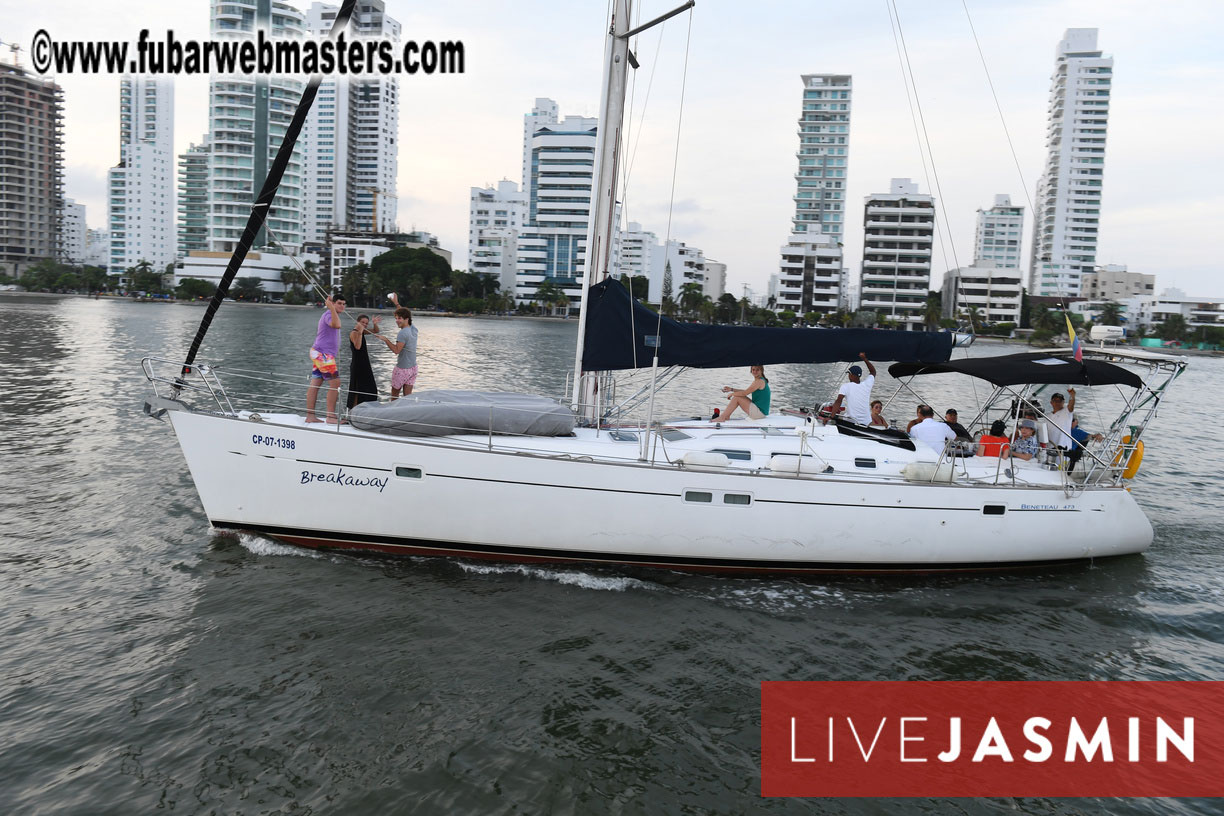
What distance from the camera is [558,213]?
13162 cm

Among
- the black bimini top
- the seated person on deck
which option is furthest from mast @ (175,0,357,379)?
the seated person on deck

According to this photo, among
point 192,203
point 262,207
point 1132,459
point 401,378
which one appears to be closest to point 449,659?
point 401,378

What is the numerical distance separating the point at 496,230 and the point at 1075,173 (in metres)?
106

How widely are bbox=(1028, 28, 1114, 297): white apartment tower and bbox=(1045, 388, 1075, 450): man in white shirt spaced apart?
14526 cm

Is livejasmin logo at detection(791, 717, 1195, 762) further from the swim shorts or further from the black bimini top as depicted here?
the swim shorts

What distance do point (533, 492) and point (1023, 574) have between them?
→ 20.6 ft

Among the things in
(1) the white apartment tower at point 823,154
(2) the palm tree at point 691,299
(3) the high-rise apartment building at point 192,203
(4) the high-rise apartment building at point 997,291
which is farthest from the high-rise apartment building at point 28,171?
(4) the high-rise apartment building at point 997,291

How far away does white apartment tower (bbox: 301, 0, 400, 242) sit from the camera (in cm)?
16450

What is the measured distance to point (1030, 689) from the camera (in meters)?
6.86

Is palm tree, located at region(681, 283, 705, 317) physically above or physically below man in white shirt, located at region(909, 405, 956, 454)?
above

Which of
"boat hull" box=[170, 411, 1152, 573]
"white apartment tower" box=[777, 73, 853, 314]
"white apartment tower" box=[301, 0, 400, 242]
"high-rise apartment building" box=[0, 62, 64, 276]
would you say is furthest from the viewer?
"white apartment tower" box=[301, 0, 400, 242]

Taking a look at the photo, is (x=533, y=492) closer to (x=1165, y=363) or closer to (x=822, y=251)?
(x=1165, y=363)

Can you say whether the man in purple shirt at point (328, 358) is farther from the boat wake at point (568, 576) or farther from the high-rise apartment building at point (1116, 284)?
the high-rise apartment building at point (1116, 284)

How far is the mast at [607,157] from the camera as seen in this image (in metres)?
9.12
